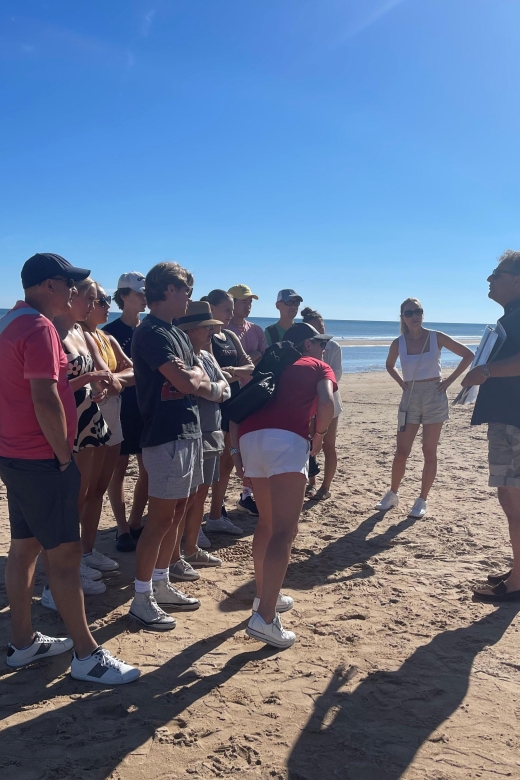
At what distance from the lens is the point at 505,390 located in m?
3.89

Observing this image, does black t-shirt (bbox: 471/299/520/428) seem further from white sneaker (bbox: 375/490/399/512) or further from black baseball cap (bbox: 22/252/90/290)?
black baseball cap (bbox: 22/252/90/290)

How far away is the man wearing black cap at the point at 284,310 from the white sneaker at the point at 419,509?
2109mm

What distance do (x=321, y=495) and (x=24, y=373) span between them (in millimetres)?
4034

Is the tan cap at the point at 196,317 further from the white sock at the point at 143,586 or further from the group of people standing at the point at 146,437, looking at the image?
the white sock at the point at 143,586

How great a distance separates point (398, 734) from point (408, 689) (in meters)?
0.37

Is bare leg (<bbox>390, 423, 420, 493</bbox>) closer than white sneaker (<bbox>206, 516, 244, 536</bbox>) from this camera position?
No

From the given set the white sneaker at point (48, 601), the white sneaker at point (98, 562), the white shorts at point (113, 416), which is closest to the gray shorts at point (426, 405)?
the white shorts at point (113, 416)

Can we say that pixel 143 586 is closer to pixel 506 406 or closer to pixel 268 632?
pixel 268 632

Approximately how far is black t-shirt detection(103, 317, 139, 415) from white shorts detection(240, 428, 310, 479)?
1689 millimetres

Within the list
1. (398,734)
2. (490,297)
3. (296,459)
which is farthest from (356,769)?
(490,297)

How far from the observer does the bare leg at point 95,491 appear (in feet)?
13.3

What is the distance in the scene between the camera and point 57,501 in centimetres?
269

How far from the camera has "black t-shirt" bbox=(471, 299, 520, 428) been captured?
3830mm

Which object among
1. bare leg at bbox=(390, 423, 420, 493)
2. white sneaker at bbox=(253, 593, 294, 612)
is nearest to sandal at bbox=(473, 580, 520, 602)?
white sneaker at bbox=(253, 593, 294, 612)
